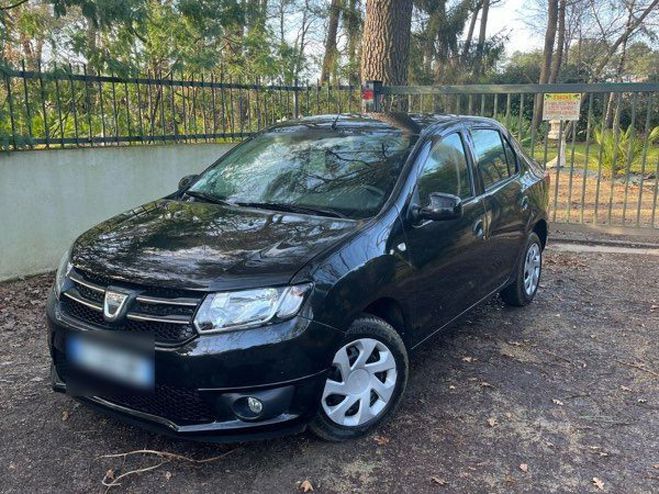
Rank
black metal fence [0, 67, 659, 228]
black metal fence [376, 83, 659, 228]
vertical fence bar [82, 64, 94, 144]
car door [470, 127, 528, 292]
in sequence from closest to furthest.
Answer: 1. car door [470, 127, 528, 292]
2. black metal fence [0, 67, 659, 228]
3. vertical fence bar [82, 64, 94, 144]
4. black metal fence [376, 83, 659, 228]

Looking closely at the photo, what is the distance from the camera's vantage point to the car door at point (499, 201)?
4.39 meters

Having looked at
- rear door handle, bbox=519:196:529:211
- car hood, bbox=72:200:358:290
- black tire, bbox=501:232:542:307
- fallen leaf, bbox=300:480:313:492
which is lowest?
fallen leaf, bbox=300:480:313:492

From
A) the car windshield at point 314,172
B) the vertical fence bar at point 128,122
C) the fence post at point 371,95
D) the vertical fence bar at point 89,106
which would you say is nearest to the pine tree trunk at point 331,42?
the fence post at point 371,95

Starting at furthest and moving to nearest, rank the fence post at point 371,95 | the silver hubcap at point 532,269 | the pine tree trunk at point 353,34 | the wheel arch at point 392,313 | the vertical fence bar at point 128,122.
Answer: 1. the pine tree trunk at point 353,34
2. the fence post at point 371,95
3. the vertical fence bar at point 128,122
4. the silver hubcap at point 532,269
5. the wheel arch at point 392,313

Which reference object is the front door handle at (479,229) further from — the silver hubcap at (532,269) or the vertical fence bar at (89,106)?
the vertical fence bar at (89,106)

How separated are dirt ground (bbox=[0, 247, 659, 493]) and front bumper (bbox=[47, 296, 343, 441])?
0.95 feet

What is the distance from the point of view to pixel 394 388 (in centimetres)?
327

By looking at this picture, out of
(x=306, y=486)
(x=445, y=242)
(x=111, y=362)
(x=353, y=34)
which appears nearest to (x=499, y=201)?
(x=445, y=242)

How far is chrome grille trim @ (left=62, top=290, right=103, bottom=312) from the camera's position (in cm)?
284

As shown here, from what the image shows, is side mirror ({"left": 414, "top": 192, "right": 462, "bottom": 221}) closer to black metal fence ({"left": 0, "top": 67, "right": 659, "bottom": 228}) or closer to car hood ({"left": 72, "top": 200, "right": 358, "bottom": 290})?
car hood ({"left": 72, "top": 200, "right": 358, "bottom": 290})

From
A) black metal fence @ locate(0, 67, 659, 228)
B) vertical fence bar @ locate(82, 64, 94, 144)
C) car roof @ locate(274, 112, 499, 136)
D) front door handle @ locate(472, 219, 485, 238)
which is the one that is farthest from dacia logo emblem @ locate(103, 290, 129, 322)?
vertical fence bar @ locate(82, 64, 94, 144)

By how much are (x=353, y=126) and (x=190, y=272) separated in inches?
75.5

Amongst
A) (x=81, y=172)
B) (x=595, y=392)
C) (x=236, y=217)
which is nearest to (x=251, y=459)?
(x=236, y=217)

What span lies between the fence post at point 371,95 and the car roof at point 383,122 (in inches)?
159
